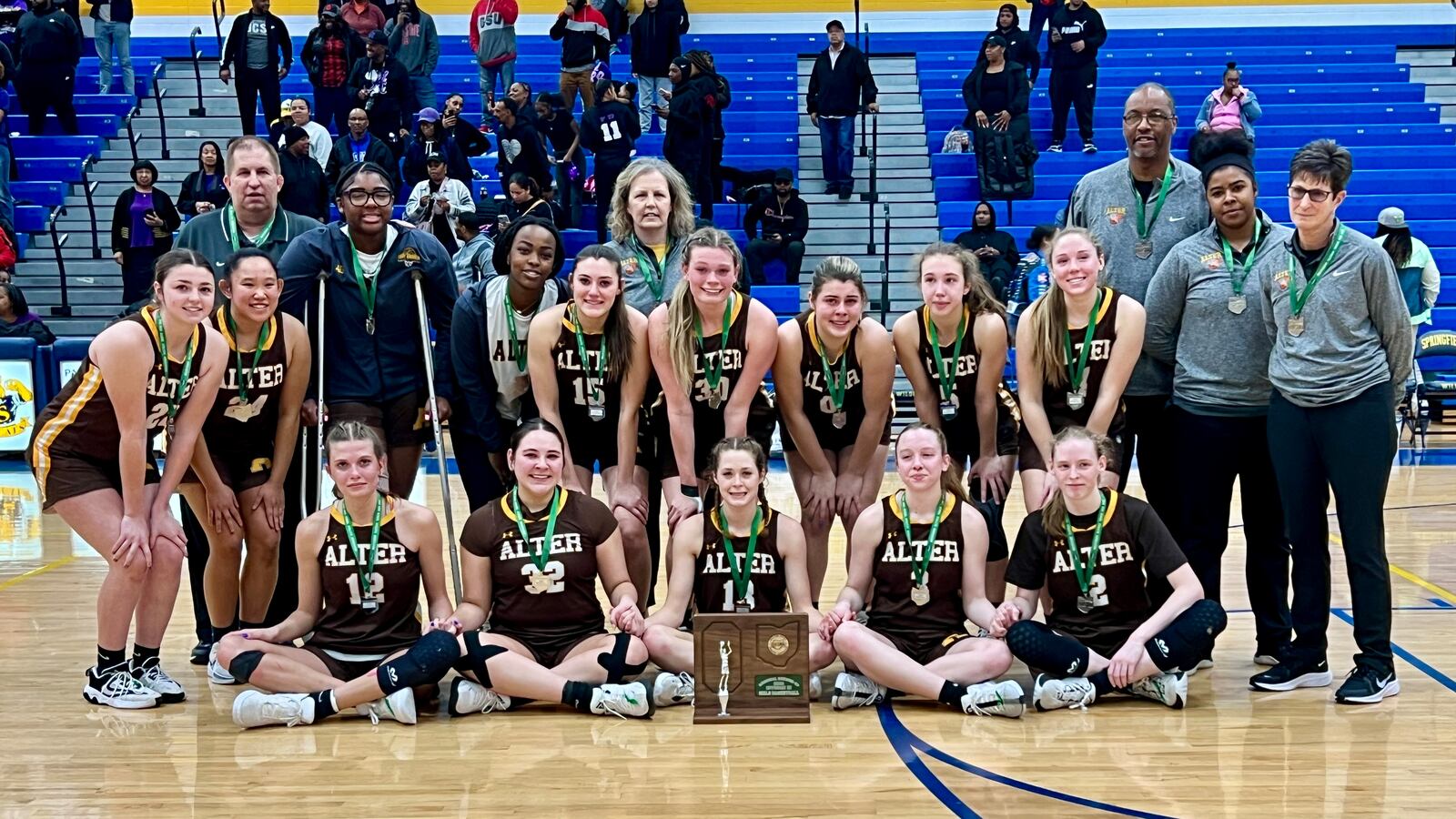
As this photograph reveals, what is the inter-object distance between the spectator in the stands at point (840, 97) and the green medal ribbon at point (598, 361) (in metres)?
10.2

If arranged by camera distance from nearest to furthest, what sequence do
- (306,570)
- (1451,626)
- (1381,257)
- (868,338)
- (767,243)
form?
(1381,257), (306,570), (868,338), (1451,626), (767,243)

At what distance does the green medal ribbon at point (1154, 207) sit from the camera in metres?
5.50

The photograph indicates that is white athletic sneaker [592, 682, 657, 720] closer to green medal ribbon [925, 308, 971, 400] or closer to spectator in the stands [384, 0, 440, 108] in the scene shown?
green medal ribbon [925, 308, 971, 400]

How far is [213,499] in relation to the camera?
5.31 m

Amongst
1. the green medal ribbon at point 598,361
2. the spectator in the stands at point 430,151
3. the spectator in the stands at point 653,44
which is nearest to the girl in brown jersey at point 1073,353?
the green medal ribbon at point 598,361

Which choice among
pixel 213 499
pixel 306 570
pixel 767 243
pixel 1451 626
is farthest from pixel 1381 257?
pixel 767 243

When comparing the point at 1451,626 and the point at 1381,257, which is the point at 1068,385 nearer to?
the point at 1381,257

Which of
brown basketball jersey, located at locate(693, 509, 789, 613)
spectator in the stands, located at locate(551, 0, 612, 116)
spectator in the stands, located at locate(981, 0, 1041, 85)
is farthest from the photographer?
spectator in the stands, located at locate(551, 0, 612, 116)

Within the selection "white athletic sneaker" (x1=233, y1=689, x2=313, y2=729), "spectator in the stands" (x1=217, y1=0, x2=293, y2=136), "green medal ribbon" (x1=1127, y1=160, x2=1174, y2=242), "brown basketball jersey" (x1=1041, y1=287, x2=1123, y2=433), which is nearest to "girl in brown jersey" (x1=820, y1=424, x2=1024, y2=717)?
"brown basketball jersey" (x1=1041, y1=287, x2=1123, y2=433)

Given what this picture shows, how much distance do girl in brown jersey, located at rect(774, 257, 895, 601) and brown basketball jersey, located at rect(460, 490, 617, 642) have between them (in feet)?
2.72

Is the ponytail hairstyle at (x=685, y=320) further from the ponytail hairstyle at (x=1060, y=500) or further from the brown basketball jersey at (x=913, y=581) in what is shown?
the ponytail hairstyle at (x=1060, y=500)

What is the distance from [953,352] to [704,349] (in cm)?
90

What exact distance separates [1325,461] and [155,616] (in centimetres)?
397

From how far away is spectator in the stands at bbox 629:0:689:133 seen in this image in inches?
629
